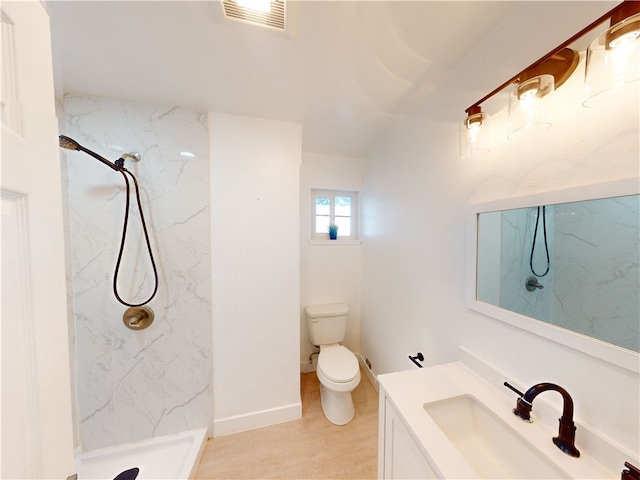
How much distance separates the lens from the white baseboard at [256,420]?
4.98 ft

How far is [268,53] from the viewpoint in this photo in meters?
1.02

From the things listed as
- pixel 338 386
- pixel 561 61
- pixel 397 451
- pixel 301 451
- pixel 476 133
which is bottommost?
pixel 301 451

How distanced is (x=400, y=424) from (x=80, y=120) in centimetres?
233

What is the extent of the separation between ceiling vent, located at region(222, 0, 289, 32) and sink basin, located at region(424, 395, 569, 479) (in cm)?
169

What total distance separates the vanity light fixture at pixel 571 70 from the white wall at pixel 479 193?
0.06 m

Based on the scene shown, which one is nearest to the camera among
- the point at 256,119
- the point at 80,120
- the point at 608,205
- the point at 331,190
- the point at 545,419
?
the point at 608,205

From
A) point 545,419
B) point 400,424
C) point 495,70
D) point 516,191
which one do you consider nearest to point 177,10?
point 495,70

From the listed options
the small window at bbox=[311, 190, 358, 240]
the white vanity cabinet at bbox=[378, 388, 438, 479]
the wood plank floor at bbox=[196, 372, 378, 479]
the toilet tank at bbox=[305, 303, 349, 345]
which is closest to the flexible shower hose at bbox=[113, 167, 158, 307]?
the wood plank floor at bbox=[196, 372, 378, 479]

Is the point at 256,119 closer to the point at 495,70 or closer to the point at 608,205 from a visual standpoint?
the point at 495,70

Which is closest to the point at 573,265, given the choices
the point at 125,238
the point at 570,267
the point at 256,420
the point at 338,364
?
the point at 570,267

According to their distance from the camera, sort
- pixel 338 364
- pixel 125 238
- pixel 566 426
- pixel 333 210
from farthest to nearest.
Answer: pixel 333 210
pixel 338 364
pixel 125 238
pixel 566 426

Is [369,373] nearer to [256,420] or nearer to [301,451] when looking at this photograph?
[301,451]

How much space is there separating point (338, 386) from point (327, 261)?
42.1 inches

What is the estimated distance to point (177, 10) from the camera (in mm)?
830
